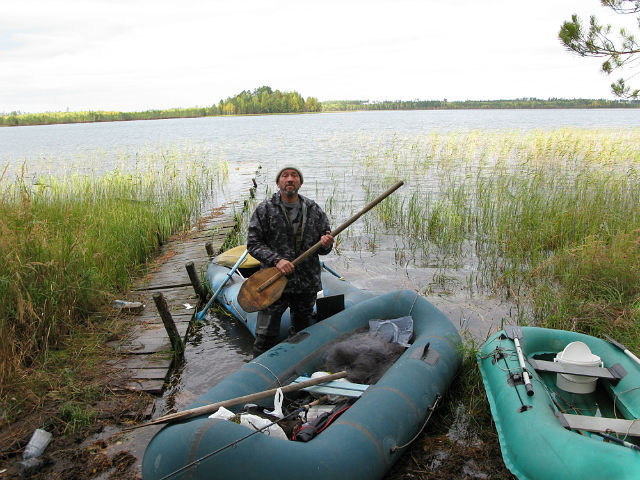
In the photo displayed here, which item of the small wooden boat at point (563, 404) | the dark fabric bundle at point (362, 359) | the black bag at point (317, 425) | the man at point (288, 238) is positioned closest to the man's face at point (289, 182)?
the man at point (288, 238)

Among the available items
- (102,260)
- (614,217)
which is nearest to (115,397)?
(102,260)

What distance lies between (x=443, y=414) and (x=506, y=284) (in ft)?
10.8

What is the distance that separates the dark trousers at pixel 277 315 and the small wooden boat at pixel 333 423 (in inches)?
10.8

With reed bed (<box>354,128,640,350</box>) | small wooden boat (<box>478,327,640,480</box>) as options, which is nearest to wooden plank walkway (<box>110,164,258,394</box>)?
small wooden boat (<box>478,327,640,480</box>)

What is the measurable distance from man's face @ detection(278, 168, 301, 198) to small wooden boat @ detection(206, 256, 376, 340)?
1215 mm

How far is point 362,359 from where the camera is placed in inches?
151

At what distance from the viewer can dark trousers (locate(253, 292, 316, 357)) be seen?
14.2ft

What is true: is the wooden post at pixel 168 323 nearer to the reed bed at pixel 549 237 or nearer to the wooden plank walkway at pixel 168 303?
the wooden plank walkway at pixel 168 303

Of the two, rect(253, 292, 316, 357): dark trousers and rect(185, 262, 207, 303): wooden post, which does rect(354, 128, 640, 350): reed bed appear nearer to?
rect(253, 292, 316, 357): dark trousers

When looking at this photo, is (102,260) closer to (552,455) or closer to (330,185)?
(552,455)

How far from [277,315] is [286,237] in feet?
2.47

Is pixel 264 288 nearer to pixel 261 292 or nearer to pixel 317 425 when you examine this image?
pixel 261 292

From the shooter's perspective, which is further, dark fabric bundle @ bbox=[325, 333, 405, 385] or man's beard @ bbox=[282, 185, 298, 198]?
man's beard @ bbox=[282, 185, 298, 198]

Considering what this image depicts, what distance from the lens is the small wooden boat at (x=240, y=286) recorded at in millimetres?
4848
